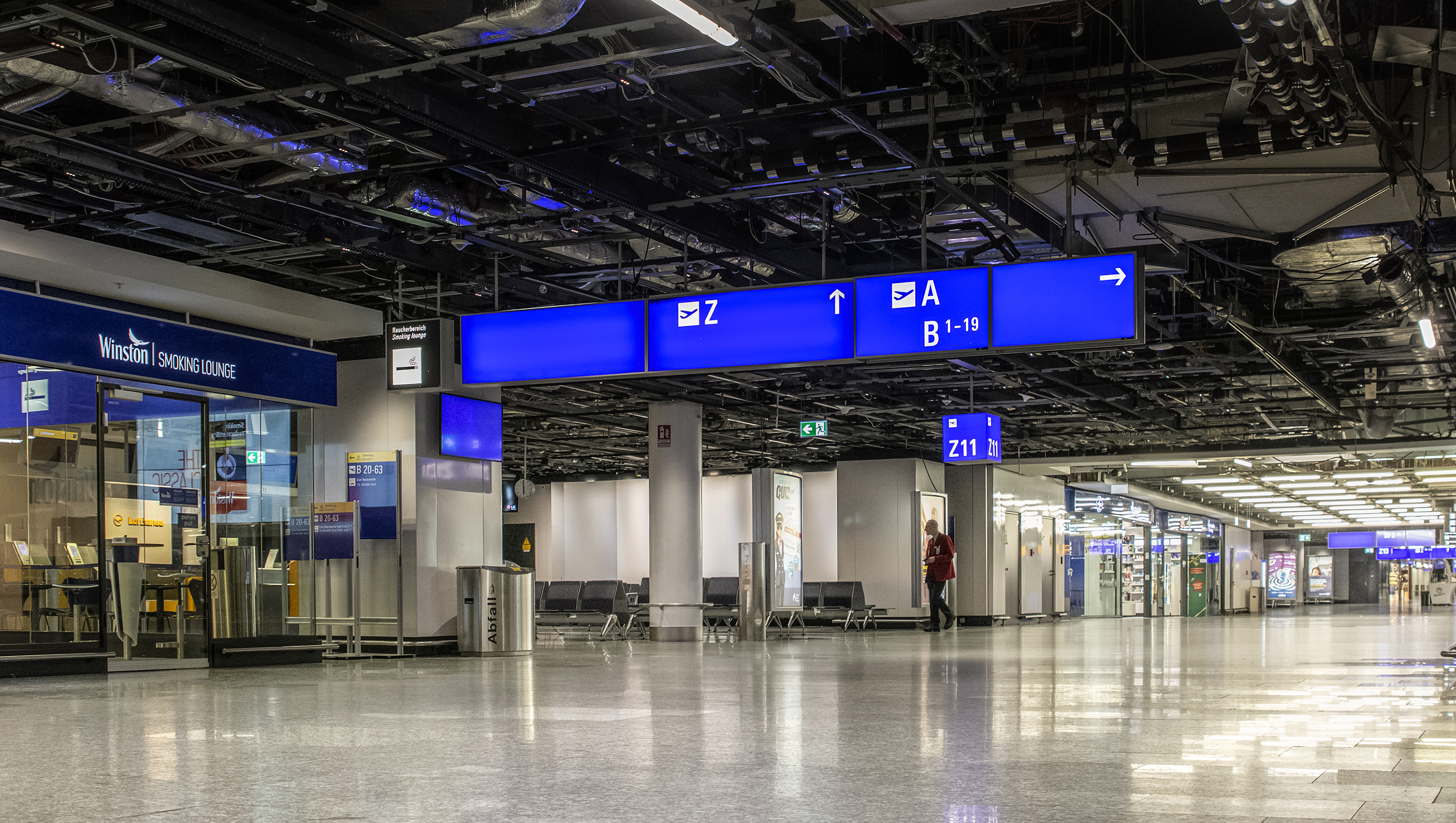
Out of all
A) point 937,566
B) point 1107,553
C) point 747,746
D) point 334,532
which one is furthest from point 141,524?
point 1107,553

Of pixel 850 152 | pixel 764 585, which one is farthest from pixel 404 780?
pixel 764 585

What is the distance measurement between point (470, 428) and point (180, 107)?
795cm

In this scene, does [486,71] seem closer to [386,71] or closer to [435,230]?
[386,71]

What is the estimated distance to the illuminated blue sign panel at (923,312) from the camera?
9594mm

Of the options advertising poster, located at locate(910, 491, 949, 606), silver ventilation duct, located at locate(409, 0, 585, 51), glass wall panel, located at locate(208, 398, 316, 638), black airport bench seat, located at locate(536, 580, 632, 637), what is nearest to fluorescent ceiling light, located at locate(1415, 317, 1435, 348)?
silver ventilation duct, located at locate(409, 0, 585, 51)

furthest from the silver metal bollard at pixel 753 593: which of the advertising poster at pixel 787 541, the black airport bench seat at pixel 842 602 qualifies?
the black airport bench seat at pixel 842 602

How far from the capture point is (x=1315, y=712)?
6.64 meters

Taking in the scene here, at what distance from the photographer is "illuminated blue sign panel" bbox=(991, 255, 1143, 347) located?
30.1 ft

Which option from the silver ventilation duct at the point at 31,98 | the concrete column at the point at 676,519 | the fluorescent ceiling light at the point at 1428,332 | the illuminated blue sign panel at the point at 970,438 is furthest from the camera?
the concrete column at the point at 676,519

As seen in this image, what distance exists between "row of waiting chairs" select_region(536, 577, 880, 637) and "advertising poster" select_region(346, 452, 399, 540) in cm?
638

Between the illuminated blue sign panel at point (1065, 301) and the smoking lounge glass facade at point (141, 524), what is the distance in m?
8.43

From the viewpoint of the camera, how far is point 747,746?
17.3 feet

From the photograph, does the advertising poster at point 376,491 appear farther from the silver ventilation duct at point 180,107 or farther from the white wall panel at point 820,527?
the white wall panel at point 820,527

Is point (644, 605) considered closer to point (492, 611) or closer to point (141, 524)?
point (492, 611)
